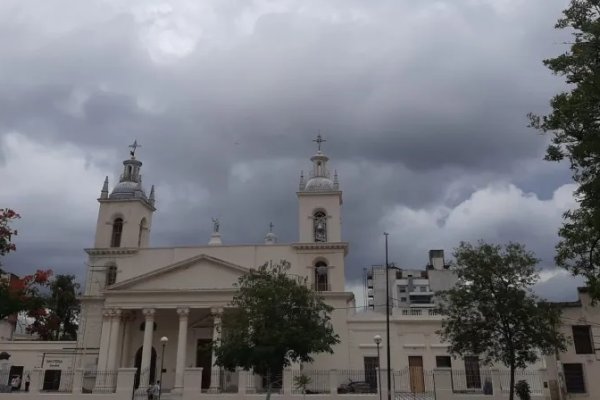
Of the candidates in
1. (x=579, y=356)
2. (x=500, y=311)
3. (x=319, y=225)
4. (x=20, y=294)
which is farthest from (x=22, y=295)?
(x=579, y=356)

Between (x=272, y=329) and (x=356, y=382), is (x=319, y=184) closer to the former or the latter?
(x=356, y=382)

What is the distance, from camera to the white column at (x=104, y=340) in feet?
113

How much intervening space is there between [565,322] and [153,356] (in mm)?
24927

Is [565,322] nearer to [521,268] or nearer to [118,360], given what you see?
[521,268]

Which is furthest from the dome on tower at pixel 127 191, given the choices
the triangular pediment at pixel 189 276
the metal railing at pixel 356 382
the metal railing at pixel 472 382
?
the metal railing at pixel 472 382

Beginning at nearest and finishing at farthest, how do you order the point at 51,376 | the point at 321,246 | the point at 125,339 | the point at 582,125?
the point at 582,125
the point at 51,376
the point at 125,339
the point at 321,246

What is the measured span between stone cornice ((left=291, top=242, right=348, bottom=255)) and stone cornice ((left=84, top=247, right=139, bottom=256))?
37.4 ft

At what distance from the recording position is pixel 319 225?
1531 inches

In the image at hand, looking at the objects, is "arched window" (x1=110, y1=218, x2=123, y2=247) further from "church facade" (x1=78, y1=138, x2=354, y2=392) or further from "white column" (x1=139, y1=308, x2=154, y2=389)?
"white column" (x1=139, y1=308, x2=154, y2=389)


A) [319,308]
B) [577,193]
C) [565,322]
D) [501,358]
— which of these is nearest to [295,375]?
[319,308]

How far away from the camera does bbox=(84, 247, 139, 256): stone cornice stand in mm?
38969

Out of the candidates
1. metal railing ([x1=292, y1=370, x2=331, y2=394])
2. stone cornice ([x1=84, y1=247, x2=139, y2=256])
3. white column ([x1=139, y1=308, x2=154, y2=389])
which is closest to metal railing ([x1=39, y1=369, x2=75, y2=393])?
white column ([x1=139, y1=308, x2=154, y2=389])

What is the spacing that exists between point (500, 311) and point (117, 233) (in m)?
28.8

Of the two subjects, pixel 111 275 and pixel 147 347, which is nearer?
pixel 147 347
